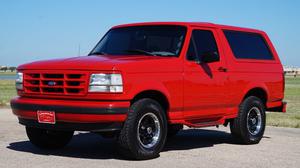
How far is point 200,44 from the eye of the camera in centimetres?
891

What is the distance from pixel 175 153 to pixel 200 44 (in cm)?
181

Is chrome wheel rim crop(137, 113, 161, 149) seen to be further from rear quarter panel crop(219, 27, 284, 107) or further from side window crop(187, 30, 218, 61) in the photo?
rear quarter panel crop(219, 27, 284, 107)

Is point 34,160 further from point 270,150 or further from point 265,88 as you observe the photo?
point 265,88

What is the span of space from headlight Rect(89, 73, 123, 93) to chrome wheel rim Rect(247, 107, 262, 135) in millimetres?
3533

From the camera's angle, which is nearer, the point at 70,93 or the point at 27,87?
the point at 70,93

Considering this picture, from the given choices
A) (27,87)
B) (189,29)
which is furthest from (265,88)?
(27,87)

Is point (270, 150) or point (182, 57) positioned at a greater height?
point (182, 57)

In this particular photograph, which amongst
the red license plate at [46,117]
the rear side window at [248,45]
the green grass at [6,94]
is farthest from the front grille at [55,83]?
the green grass at [6,94]

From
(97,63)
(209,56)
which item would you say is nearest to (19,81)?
(97,63)

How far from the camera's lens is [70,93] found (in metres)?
7.30

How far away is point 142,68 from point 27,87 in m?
1.68

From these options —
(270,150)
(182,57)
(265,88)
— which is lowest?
(270,150)

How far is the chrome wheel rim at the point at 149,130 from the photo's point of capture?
7684mm

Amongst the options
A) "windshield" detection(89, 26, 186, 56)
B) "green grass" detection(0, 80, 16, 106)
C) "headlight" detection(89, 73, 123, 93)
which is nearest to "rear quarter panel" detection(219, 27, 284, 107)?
"windshield" detection(89, 26, 186, 56)
